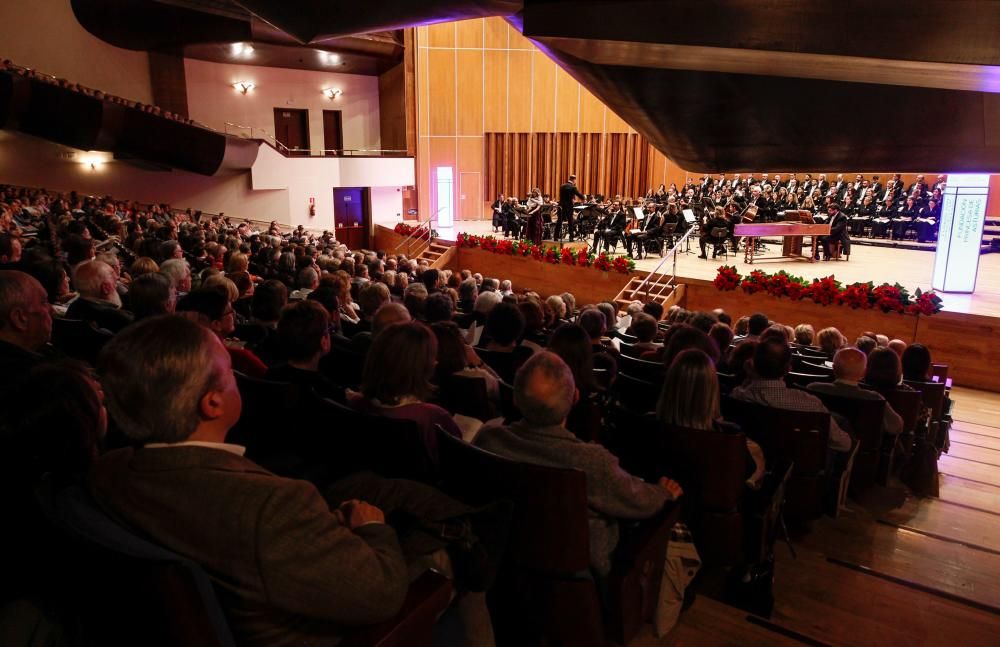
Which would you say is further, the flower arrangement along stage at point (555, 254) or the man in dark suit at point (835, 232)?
the man in dark suit at point (835, 232)

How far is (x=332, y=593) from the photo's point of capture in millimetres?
1123

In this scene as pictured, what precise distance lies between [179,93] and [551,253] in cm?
1068

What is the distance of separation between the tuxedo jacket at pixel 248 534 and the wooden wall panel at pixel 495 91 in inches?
719

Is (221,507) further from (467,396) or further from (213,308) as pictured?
(213,308)

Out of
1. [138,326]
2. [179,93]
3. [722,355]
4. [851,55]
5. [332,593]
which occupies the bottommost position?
[722,355]

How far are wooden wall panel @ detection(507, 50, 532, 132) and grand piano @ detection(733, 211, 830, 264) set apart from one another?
922 cm

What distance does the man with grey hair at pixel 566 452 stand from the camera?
186 centimetres

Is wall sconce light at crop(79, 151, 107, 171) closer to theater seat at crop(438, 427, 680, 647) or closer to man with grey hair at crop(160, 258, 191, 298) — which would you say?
man with grey hair at crop(160, 258, 191, 298)

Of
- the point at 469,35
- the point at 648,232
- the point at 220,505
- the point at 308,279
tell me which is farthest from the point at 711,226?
the point at 220,505

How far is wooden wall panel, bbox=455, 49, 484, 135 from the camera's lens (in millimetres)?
18016

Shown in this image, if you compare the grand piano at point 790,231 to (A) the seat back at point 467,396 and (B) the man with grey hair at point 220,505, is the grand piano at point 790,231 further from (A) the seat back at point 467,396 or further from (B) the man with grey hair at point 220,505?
(B) the man with grey hair at point 220,505

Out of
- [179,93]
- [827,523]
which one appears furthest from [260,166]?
[827,523]

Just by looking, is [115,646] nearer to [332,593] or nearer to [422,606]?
[332,593]

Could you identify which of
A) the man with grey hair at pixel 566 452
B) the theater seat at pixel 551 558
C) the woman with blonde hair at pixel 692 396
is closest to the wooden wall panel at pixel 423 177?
the woman with blonde hair at pixel 692 396
